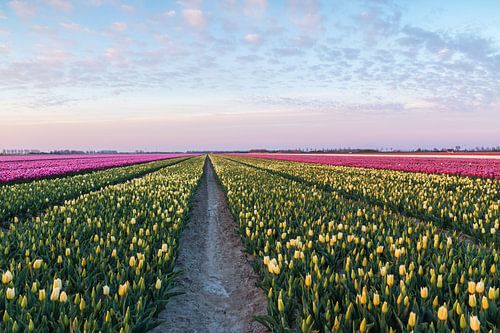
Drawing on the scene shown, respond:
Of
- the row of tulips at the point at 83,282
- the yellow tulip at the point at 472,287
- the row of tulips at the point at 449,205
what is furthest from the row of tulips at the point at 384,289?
the row of tulips at the point at 449,205

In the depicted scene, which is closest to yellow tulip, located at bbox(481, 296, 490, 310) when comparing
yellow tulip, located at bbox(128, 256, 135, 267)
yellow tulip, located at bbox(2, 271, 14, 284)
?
yellow tulip, located at bbox(128, 256, 135, 267)

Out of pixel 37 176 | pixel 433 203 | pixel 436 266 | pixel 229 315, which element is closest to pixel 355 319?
pixel 436 266

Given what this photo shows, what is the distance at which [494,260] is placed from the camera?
13.7 ft

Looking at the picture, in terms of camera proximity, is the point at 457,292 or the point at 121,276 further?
the point at 121,276

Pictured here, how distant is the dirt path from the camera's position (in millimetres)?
4094

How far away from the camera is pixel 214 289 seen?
524 centimetres

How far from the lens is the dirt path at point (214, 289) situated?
13.4ft

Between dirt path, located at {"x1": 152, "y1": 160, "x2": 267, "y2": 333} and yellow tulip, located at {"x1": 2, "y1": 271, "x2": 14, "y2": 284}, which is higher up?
yellow tulip, located at {"x1": 2, "y1": 271, "x2": 14, "y2": 284}

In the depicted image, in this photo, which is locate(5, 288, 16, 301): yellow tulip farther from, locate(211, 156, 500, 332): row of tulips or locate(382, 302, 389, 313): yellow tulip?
locate(382, 302, 389, 313): yellow tulip

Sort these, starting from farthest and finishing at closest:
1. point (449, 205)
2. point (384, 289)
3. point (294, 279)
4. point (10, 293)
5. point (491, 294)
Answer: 1. point (449, 205)
2. point (294, 279)
3. point (384, 289)
4. point (10, 293)
5. point (491, 294)

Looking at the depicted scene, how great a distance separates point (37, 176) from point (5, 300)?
62.2 feet

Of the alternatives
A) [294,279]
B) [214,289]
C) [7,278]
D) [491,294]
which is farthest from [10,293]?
[491,294]

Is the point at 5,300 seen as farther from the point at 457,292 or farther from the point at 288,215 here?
the point at 288,215

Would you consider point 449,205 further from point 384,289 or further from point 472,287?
point 384,289
